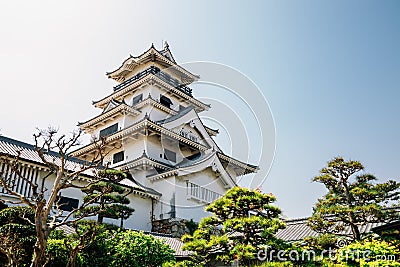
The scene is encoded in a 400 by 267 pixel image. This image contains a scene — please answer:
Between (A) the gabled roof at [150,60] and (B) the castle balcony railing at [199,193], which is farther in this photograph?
(A) the gabled roof at [150,60]

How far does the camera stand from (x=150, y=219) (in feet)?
62.8

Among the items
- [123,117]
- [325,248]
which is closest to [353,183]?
[325,248]

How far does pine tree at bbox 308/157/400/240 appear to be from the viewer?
10148 millimetres

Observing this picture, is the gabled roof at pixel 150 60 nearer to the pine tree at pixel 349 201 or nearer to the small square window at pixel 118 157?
the small square window at pixel 118 157

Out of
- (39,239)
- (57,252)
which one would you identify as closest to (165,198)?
(57,252)

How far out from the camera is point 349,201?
10.9 metres

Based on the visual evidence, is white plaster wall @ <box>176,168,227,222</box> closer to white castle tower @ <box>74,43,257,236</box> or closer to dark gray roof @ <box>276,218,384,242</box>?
white castle tower @ <box>74,43,257,236</box>

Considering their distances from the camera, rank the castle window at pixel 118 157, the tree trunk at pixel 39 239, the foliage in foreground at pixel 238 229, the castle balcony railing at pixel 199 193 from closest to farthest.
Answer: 1. the tree trunk at pixel 39 239
2. the foliage in foreground at pixel 238 229
3. the castle balcony railing at pixel 199 193
4. the castle window at pixel 118 157

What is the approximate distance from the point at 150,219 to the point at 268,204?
1065 centimetres

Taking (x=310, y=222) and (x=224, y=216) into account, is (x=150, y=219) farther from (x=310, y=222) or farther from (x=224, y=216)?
(x=310, y=222)

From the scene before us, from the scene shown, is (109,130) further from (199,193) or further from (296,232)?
(296,232)

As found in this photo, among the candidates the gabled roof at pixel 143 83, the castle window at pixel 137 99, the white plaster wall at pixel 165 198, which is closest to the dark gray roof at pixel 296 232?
the white plaster wall at pixel 165 198

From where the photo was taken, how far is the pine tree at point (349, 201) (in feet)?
33.3

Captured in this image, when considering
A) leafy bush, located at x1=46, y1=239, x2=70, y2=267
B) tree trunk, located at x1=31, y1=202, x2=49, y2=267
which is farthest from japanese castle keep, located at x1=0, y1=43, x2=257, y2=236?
tree trunk, located at x1=31, y1=202, x2=49, y2=267
